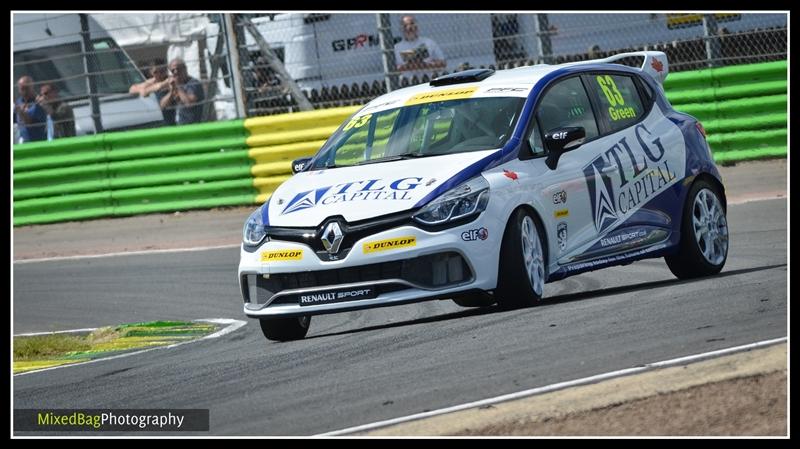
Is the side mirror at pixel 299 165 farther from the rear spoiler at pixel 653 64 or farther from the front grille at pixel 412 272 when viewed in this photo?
the rear spoiler at pixel 653 64

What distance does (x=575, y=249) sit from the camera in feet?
29.4

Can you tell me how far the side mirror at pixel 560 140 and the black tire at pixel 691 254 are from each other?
52.1 inches

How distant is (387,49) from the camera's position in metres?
17.0

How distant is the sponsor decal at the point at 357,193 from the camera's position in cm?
818

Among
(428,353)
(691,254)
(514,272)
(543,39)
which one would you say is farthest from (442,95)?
(543,39)

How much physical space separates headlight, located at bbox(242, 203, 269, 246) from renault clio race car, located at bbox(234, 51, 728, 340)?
0.01 metres

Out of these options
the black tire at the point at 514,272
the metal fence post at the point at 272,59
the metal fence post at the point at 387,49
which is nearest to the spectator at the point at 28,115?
the metal fence post at the point at 272,59

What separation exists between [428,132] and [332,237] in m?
1.32

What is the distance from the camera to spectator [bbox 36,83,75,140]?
18922 millimetres

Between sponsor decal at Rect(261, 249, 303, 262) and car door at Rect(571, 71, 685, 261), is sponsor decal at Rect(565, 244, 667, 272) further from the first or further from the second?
sponsor decal at Rect(261, 249, 303, 262)
